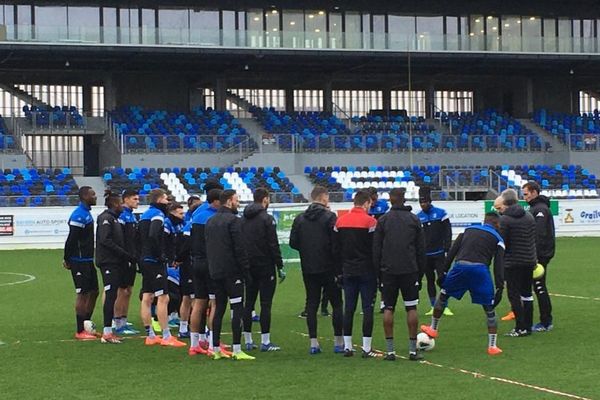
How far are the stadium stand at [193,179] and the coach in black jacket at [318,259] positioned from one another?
1159 inches

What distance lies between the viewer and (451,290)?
541 inches

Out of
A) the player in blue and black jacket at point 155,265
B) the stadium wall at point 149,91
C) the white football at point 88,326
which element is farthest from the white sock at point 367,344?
the stadium wall at point 149,91

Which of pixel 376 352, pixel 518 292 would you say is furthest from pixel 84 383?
pixel 518 292

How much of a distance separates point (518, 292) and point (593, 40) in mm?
44503

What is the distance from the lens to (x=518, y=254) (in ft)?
50.1

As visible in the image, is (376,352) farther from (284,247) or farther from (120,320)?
(284,247)

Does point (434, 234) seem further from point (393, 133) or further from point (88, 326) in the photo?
point (393, 133)

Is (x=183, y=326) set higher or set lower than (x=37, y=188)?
lower

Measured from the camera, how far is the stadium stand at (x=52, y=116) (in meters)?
52.4

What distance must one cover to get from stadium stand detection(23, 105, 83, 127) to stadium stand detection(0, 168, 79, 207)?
6078 mm

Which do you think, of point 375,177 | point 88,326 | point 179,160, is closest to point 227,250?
point 88,326

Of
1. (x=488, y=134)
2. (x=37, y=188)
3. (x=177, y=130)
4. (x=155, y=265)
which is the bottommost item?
(x=155, y=265)

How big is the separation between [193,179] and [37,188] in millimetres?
7069

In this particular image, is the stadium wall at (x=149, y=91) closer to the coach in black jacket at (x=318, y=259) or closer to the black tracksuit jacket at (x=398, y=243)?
the coach in black jacket at (x=318, y=259)
